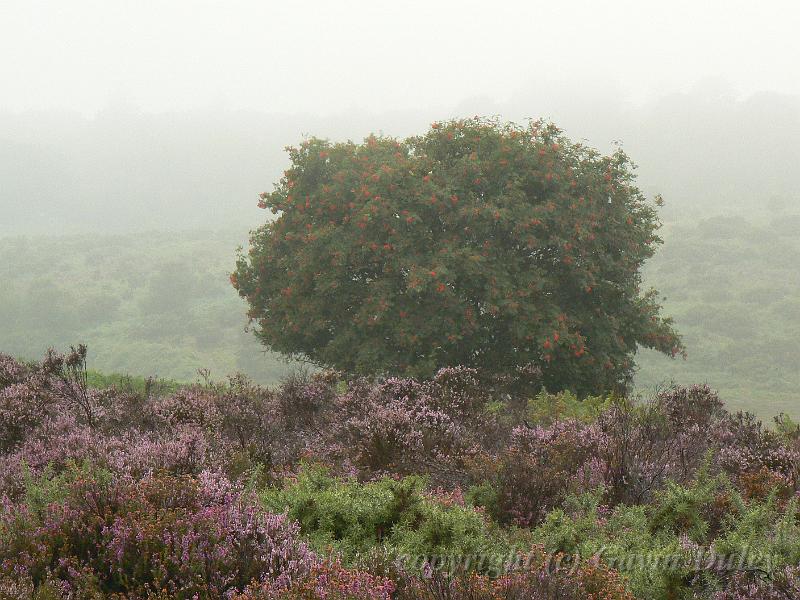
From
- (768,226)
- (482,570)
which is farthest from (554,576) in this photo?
(768,226)

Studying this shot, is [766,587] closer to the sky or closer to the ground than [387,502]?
closer to the sky

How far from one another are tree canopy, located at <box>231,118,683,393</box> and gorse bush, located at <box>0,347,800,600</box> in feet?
15.1

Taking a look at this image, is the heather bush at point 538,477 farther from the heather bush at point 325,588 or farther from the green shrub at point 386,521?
the heather bush at point 325,588

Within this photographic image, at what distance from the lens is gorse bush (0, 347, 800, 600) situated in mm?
3826

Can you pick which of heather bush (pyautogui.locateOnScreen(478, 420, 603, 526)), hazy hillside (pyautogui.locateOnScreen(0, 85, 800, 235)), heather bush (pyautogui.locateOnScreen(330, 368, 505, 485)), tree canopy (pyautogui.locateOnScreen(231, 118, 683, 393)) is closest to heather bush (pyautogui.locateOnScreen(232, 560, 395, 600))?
heather bush (pyautogui.locateOnScreen(478, 420, 603, 526))

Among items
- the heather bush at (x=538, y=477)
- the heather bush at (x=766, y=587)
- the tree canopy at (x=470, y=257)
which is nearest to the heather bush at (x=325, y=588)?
the heather bush at (x=766, y=587)

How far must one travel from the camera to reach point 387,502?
17.0ft

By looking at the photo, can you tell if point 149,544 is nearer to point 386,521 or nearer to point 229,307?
point 386,521

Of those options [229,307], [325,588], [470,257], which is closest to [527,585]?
[325,588]

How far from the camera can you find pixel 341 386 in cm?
1302

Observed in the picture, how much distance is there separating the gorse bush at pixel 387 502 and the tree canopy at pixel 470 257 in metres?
4.60

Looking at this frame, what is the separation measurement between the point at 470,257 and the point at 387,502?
935cm

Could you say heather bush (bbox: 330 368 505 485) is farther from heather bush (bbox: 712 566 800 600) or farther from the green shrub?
heather bush (bbox: 712 566 800 600)

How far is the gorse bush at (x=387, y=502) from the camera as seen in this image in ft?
12.6
